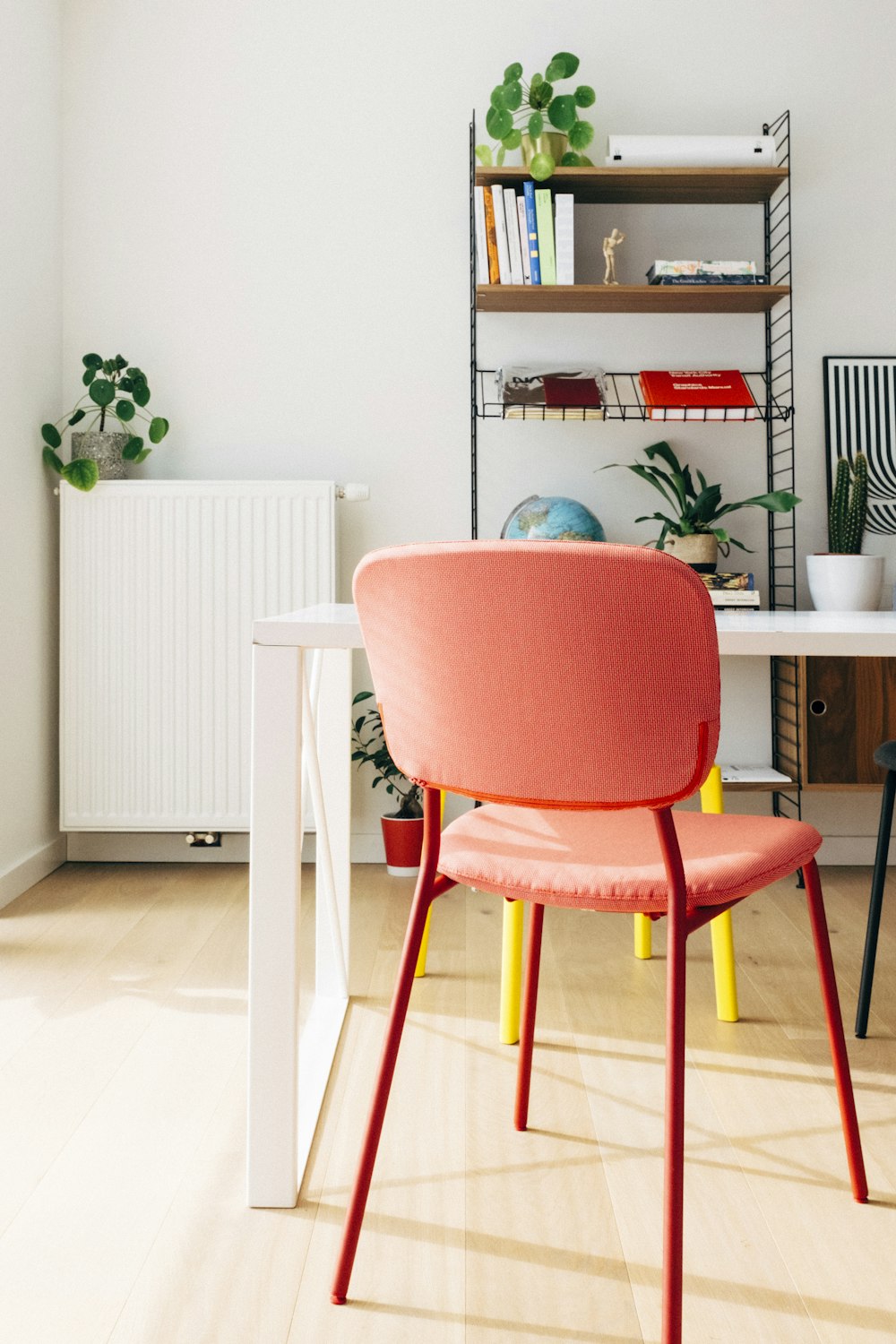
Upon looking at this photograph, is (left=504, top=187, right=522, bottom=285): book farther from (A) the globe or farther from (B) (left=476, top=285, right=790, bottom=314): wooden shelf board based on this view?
(A) the globe

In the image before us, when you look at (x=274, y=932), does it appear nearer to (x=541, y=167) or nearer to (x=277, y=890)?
(x=277, y=890)

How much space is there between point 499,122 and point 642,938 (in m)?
1.91

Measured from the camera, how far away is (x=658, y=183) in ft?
8.45

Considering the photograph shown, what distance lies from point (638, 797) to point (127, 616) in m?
2.00

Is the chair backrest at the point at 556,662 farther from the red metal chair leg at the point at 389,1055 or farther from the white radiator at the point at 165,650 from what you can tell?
the white radiator at the point at 165,650

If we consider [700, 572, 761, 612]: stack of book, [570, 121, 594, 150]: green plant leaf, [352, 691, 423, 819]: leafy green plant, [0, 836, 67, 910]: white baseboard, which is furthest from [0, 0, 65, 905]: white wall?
[700, 572, 761, 612]: stack of book

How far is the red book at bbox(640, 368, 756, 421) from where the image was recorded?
8.42 ft

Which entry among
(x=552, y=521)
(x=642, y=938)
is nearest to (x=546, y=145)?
(x=552, y=521)

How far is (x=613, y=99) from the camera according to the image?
2760 millimetres

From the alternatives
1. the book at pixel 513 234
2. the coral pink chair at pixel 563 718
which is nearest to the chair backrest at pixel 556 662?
the coral pink chair at pixel 563 718

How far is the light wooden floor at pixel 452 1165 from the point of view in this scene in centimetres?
101

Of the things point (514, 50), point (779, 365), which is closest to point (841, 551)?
point (779, 365)

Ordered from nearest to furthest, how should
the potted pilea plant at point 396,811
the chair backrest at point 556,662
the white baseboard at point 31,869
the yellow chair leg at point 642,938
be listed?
the chair backrest at point 556,662 → the yellow chair leg at point 642,938 → the white baseboard at point 31,869 → the potted pilea plant at point 396,811

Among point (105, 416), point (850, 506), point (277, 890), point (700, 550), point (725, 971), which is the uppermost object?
point (105, 416)
